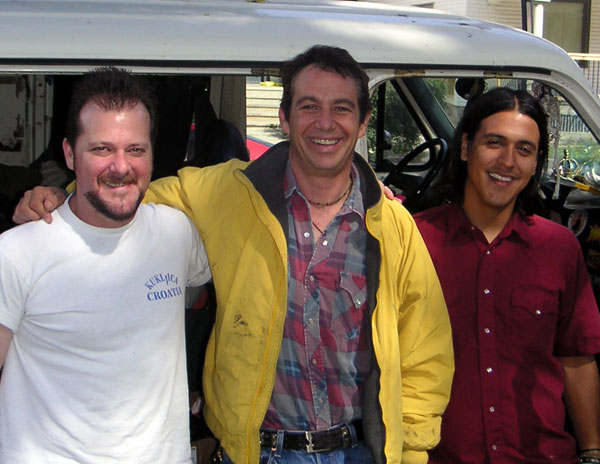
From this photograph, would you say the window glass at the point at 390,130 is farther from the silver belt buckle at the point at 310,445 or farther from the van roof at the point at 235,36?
the silver belt buckle at the point at 310,445

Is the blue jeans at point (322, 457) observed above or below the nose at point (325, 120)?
below

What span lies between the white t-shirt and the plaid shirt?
0.32 meters

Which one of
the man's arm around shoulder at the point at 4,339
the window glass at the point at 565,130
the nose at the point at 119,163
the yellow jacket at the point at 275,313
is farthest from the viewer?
the window glass at the point at 565,130

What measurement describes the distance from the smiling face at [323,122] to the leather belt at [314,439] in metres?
0.67

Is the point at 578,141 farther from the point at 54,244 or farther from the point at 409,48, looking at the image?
the point at 54,244

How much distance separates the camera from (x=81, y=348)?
1.65 metres

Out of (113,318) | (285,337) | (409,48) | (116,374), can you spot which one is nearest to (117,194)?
(113,318)

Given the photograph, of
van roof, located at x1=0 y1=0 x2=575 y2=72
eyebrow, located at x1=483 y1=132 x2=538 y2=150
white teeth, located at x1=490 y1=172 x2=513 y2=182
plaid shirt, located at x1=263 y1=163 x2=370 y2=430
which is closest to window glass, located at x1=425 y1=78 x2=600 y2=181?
van roof, located at x1=0 y1=0 x2=575 y2=72

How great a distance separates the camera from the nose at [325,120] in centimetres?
191

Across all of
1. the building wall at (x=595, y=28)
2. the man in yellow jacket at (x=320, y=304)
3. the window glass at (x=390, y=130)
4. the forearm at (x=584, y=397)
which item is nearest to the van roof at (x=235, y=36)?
the man in yellow jacket at (x=320, y=304)

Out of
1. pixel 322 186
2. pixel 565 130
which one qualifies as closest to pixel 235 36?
pixel 322 186

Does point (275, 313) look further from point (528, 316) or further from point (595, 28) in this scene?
point (595, 28)

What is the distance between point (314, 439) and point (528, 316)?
2.31 feet

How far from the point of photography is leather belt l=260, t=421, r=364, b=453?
6.21 ft
